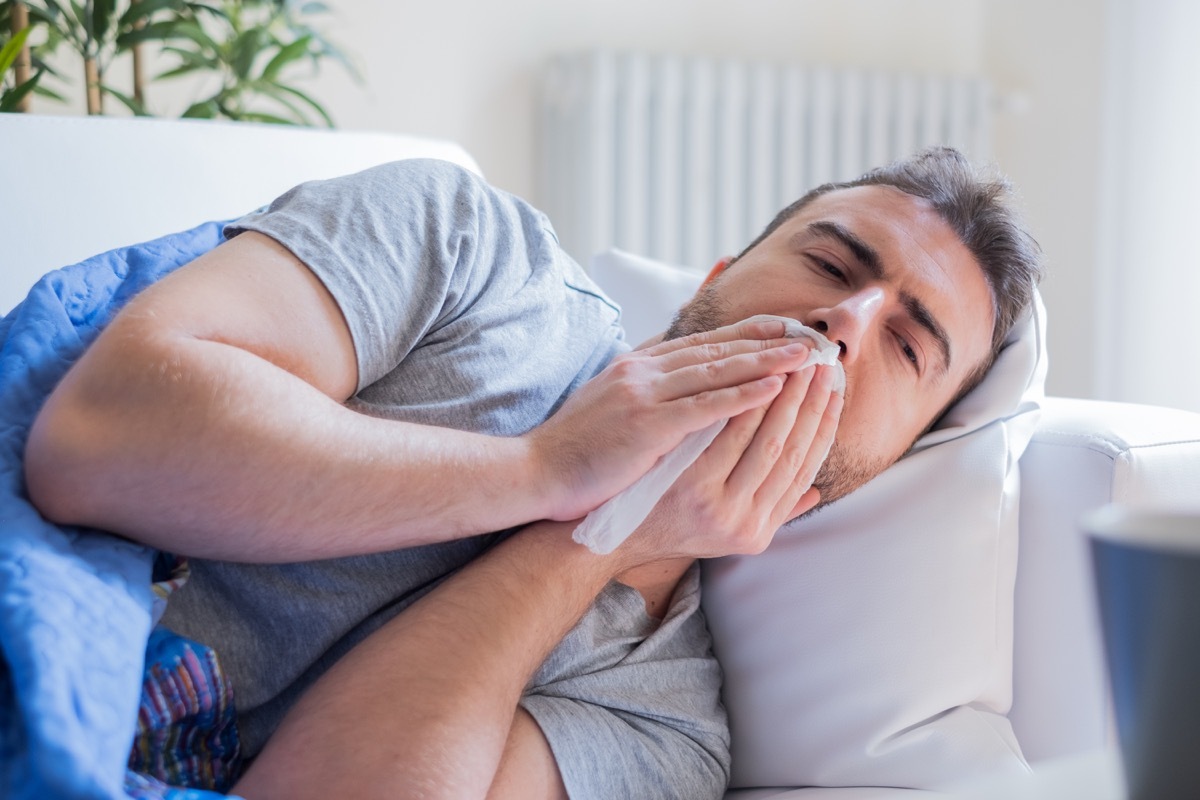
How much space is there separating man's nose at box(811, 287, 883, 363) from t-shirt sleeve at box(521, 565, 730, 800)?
1.04ft

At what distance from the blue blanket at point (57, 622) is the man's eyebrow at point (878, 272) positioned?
0.70 metres

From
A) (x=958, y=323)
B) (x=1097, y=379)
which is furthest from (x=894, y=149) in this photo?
(x=958, y=323)

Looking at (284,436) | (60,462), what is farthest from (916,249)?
(60,462)

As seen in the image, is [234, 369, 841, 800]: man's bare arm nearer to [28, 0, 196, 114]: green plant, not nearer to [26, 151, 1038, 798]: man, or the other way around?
[26, 151, 1038, 798]: man

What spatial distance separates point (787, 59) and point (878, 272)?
2026mm

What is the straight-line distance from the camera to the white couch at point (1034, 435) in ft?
3.50

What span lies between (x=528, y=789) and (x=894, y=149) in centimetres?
243

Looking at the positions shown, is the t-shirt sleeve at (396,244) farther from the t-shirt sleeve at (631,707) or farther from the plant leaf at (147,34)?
the plant leaf at (147,34)

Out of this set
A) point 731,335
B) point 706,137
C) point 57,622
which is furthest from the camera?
point 706,137

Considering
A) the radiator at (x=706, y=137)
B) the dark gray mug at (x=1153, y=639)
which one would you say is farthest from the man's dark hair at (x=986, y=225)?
the radiator at (x=706, y=137)

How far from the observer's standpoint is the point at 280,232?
893 mm

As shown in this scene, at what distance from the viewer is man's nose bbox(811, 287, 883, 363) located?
3.33 feet

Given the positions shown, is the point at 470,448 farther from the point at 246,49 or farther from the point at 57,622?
the point at 246,49

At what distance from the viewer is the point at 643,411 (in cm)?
93
